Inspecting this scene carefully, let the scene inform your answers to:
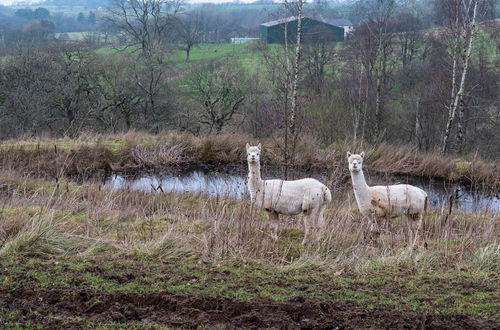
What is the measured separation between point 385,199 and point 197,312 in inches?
209

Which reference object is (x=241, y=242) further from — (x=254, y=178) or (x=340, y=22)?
(x=340, y=22)

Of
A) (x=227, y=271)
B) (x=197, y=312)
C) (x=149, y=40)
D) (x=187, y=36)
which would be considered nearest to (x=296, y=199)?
(x=227, y=271)

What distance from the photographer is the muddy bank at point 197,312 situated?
15.3ft

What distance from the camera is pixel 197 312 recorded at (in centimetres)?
495

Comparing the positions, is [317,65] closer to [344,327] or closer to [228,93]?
[228,93]

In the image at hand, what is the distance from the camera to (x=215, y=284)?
224 inches

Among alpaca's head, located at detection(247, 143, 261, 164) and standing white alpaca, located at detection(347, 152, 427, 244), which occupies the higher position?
alpaca's head, located at detection(247, 143, 261, 164)

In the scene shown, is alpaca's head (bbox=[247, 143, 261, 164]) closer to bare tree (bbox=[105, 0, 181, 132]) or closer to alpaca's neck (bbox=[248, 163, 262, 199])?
alpaca's neck (bbox=[248, 163, 262, 199])

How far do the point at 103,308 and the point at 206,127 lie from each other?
26450mm

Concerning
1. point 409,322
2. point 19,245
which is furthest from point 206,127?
point 409,322

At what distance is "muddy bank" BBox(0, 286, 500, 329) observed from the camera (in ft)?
15.3

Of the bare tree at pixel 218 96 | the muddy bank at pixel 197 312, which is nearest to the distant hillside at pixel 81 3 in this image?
the bare tree at pixel 218 96

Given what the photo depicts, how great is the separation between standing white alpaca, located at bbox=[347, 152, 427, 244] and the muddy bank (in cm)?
442

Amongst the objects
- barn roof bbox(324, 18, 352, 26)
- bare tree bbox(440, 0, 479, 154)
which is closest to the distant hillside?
barn roof bbox(324, 18, 352, 26)
